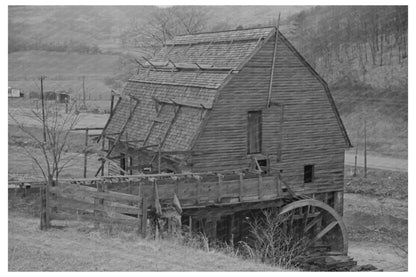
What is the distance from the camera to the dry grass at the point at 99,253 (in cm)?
1510

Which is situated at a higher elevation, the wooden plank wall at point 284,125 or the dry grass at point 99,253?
the wooden plank wall at point 284,125

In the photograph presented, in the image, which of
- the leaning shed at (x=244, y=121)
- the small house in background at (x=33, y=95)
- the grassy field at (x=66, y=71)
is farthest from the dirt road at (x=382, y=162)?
the small house in background at (x=33, y=95)

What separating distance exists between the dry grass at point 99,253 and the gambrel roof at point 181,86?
7.94m

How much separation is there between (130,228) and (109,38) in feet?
344

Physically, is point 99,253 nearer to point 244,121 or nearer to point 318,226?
point 244,121

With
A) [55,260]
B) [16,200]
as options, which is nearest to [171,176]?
[16,200]

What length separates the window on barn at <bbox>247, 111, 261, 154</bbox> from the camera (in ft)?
88.2

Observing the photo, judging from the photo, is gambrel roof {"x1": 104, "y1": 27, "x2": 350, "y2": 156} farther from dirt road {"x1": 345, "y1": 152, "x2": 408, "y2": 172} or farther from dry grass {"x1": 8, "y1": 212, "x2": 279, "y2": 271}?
dirt road {"x1": 345, "y1": 152, "x2": 408, "y2": 172}

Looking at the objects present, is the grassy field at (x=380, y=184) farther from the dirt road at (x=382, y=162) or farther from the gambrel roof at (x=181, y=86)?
the gambrel roof at (x=181, y=86)

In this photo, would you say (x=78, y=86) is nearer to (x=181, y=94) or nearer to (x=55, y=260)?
(x=181, y=94)

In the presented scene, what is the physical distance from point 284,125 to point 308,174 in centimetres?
291

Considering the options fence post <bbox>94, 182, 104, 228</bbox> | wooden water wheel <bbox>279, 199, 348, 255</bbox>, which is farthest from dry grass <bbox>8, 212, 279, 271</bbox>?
wooden water wheel <bbox>279, 199, 348, 255</bbox>

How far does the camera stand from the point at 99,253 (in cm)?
1602

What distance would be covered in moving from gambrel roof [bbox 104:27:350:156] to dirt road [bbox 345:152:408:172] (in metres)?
16.6
